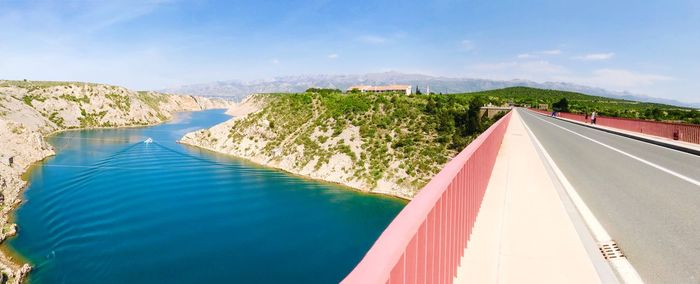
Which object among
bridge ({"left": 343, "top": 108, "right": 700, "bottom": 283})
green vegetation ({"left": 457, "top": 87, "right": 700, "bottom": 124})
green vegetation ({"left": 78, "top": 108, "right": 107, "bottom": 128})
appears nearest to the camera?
bridge ({"left": 343, "top": 108, "right": 700, "bottom": 283})

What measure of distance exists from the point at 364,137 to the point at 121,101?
126790 millimetres

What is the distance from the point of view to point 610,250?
16.5 ft

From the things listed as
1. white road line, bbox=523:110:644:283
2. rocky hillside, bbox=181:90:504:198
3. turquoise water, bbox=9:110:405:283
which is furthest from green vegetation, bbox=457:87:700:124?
white road line, bbox=523:110:644:283

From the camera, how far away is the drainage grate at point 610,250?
15.8ft

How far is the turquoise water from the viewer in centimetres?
2862

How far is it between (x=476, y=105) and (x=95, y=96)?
138 meters

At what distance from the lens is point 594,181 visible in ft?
32.4

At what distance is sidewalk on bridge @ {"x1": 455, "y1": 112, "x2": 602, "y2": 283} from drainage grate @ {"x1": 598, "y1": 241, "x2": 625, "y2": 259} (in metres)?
0.24

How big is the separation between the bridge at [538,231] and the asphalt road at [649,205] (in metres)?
0.02

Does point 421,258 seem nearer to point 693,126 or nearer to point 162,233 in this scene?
point 693,126

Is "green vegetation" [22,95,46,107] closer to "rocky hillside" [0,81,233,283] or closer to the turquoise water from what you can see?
"rocky hillside" [0,81,233,283]

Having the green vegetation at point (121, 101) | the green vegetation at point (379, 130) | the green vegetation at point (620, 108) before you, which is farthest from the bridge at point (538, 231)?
the green vegetation at point (121, 101)

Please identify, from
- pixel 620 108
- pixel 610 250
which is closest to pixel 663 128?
pixel 610 250

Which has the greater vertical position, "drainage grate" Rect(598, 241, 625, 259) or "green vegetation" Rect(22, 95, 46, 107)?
"green vegetation" Rect(22, 95, 46, 107)
